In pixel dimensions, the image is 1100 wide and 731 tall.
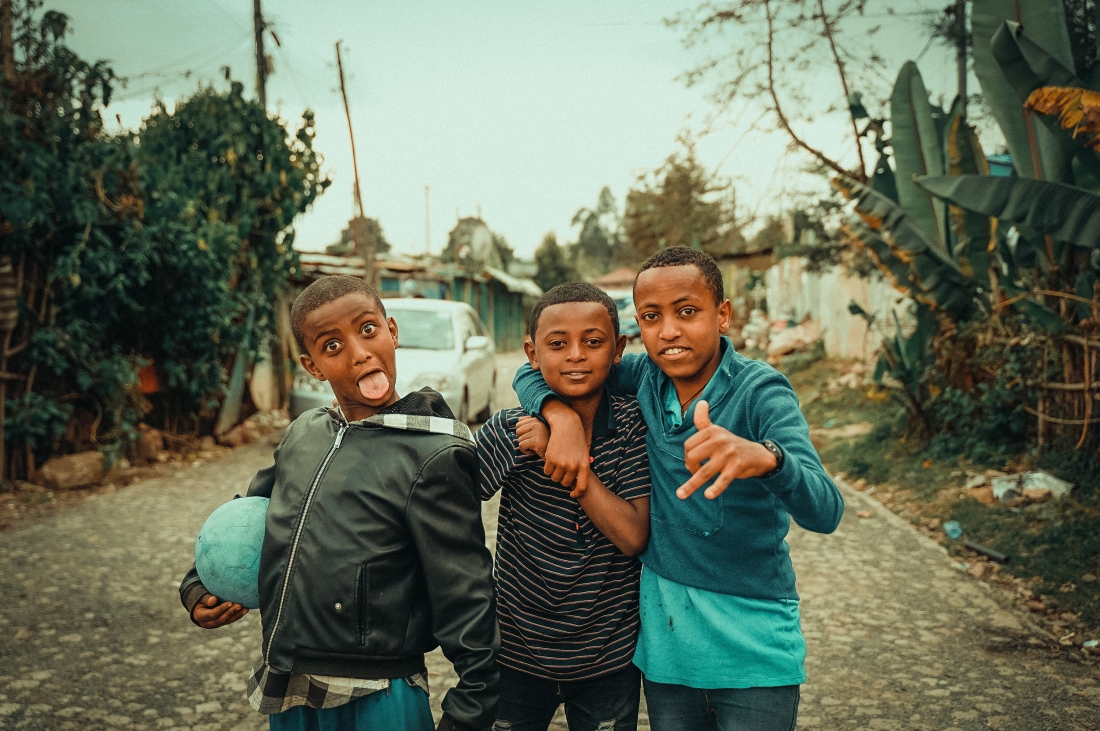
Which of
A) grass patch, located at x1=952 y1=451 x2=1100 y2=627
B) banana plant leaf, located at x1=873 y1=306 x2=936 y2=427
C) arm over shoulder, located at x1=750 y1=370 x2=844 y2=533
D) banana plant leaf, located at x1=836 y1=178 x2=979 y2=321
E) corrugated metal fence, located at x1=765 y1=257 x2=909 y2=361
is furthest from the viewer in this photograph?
corrugated metal fence, located at x1=765 y1=257 x2=909 y2=361

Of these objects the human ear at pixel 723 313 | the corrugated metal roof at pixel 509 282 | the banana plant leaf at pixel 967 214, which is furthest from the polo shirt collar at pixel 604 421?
the corrugated metal roof at pixel 509 282

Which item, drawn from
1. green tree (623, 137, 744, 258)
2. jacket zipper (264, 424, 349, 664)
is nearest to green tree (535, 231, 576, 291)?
green tree (623, 137, 744, 258)

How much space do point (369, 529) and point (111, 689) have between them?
253 cm

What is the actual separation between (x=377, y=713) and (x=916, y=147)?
7.18 meters

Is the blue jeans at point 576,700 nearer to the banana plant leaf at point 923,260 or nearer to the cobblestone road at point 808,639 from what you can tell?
the cobblestone road at point 808,639

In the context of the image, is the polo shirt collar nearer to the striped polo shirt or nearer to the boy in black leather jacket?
the striped polo shirt

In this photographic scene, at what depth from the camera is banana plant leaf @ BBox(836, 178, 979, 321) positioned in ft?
22.8

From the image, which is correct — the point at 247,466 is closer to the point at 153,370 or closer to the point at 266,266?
the point at 153,370

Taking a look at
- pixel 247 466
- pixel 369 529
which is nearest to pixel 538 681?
pixel 369 529

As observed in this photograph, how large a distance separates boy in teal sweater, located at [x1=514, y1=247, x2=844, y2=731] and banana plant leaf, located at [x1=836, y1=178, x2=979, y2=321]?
5.90m

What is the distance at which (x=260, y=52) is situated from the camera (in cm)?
1401

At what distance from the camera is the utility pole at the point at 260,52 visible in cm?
1398

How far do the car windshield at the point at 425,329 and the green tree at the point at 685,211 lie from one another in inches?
135

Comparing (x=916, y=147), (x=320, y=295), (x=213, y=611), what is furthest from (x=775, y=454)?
(x=916, y=147)
